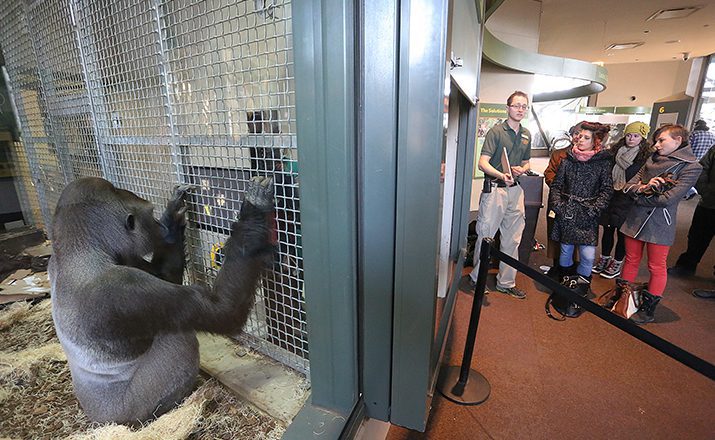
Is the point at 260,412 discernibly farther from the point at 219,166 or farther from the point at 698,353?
the point at 698,353

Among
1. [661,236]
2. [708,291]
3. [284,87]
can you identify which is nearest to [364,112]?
[284,87]

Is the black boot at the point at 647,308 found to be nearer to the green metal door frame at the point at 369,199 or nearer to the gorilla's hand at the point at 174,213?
the green metal door frame at the point at 369,199

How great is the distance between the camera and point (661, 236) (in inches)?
119

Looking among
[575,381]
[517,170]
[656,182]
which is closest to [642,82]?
[656,182]

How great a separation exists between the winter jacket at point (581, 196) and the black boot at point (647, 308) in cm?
62

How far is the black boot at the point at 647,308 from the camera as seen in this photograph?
3141 mm

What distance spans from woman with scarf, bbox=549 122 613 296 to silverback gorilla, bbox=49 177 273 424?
3290 millimetres

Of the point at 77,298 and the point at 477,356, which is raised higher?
the point at 77,298

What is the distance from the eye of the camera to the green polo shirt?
3307 mm

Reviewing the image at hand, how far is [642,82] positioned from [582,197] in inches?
674

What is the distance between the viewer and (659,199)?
2975 millimetres

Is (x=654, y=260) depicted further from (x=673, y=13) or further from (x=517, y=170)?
(x=673, y=13)

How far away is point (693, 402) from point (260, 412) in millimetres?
2682

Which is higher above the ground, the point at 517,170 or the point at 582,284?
the point at 517,170
